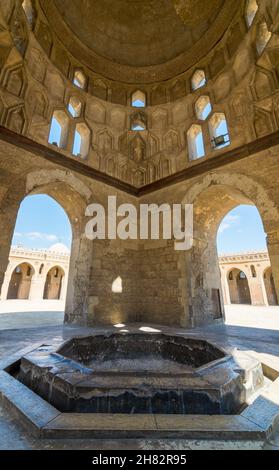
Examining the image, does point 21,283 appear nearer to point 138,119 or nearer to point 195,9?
point 138,119

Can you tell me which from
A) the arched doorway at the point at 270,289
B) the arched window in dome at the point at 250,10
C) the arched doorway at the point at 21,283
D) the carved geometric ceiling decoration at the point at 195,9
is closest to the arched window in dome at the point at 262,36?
the arched window in dome at the point at 250,10

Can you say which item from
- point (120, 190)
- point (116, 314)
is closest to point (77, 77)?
point (120, 190)

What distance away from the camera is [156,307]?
739cm

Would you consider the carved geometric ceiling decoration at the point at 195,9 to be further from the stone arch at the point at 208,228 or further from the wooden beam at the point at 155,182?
the stone arch at the point at 208,228

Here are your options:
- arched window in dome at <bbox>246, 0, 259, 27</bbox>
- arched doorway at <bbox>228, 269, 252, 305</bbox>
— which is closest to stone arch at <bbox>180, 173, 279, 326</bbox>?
arched window in dome at <bbox>246, 0, 259, 27</bbox>

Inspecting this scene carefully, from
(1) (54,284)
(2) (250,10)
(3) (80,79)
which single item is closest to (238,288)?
(1) (54,284)

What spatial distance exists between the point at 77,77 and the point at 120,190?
211 inches

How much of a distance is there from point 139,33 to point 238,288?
28153mm

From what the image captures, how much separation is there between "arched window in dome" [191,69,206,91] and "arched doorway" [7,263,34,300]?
24727mm

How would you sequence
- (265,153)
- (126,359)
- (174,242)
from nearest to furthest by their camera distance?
(126,359) → (265,153) → (174,242)

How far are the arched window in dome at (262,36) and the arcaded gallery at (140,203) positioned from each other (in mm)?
62

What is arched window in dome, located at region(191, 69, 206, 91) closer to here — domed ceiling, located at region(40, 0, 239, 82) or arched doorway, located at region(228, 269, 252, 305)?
domed ceiling, located at region(40, 0, 239, 82)

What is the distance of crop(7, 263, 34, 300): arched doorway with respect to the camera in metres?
25.7

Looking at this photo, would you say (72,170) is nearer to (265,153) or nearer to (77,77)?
(77,77)
